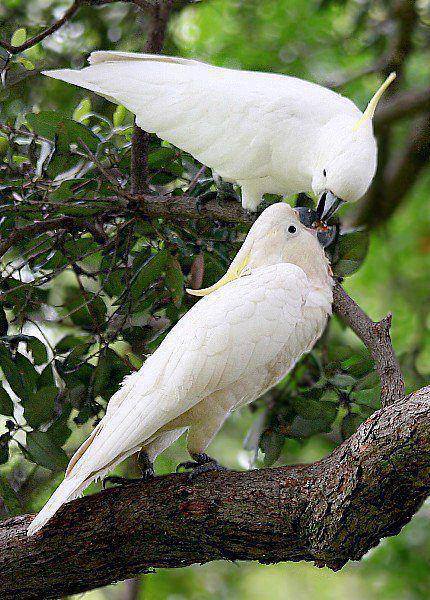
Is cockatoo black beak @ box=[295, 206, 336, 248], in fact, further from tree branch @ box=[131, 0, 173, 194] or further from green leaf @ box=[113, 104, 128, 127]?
green leaf @ box=[113, 104, 128, 127]

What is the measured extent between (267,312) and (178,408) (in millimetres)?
277

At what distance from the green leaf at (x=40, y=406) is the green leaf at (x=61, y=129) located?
1.89 feet

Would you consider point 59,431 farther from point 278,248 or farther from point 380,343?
point 380,343

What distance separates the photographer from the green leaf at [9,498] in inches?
78.0

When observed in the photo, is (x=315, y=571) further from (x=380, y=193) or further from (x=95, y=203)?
(x=95, y=203)

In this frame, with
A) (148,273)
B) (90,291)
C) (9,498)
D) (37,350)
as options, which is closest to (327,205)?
(148,273)

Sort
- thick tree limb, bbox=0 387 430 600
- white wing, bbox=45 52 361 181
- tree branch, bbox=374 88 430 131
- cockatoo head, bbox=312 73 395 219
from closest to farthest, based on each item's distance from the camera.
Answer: thick tree limb, bbox=0 387 430 600
cockatoo head, bbox=312 73 395 219
white wing, bbox=45 52 361 181
tree branch, bbox=374 88 430 131

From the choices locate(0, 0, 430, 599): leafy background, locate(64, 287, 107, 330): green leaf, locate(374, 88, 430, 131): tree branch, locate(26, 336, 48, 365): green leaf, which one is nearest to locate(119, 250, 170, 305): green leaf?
locate(0, 0, 430, 599): leafy background

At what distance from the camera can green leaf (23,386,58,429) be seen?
6.18ft

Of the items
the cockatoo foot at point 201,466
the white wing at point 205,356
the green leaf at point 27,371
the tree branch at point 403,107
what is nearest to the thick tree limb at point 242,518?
the cockatoo foot at point 201,466

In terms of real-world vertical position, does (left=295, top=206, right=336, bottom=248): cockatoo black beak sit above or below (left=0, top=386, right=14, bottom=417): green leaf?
below

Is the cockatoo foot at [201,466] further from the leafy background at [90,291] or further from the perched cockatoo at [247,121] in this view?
the perched cockatoo at [247,121]

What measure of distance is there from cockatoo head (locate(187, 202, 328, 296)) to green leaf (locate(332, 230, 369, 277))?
0.13 meters

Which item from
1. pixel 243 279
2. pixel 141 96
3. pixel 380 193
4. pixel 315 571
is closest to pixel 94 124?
pixel 141 96
